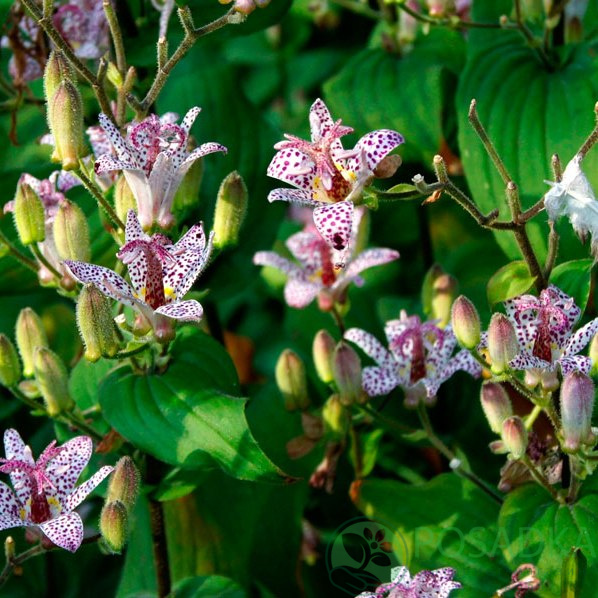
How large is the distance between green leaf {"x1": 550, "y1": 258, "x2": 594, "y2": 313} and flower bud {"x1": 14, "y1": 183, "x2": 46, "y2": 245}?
533 millimetres

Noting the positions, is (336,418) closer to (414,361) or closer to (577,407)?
(414,361)

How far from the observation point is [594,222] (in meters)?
0.88

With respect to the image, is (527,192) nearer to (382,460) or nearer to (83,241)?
(382,460)

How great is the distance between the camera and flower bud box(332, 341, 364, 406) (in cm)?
108

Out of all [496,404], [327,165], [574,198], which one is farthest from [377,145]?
[496,404]

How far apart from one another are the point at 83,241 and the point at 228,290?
0.38m

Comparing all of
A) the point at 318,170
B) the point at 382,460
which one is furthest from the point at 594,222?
the point at 382,460

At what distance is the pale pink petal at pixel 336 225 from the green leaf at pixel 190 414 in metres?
0.22

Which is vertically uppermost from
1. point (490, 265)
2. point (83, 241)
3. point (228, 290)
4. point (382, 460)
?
point (83, 241)

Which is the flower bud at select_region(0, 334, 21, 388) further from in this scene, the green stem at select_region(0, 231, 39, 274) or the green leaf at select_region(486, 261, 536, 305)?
the green leaf at select_region(486, 261, 536, 305)

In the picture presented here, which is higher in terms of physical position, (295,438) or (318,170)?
(318,170)

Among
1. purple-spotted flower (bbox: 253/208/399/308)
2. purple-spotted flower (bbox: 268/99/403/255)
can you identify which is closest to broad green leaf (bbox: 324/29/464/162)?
purple-spotted flower (bbox: 253/208/399/308)

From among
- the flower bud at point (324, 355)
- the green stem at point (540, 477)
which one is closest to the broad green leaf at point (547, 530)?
the green stem at point (540, 477)

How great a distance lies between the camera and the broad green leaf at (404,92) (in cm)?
140
